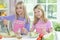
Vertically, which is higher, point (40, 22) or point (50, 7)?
point (50, 7)

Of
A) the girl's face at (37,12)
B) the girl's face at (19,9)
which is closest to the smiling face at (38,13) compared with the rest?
the girl's face at (37,12)

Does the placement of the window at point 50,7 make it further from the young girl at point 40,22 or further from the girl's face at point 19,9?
the girl's face at point 19,9

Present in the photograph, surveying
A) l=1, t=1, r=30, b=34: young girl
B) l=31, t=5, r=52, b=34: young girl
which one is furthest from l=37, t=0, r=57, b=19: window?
l=1, t=1, r=30, b=34: young girl

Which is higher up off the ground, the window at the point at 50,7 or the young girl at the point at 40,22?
the window at the point at 50,7

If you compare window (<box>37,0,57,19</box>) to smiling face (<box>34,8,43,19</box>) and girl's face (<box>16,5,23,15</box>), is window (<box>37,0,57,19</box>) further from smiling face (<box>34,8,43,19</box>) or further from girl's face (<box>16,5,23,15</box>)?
girl's face (<box>16,5,23,15</box>)

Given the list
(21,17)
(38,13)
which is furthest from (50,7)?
Result: (21,17)

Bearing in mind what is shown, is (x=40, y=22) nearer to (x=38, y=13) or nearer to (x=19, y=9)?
(x=38, y=13)

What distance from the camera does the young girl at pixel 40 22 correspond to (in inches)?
59.1

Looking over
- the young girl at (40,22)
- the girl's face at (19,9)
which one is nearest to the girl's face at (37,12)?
the young girl at (40,22)

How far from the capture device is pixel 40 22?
60.0 inches

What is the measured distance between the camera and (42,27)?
1521 millimetres

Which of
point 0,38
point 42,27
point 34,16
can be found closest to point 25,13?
point 34,16

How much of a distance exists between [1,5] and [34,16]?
1.09 ft

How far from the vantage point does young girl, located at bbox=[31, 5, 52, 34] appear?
1.50 metres
